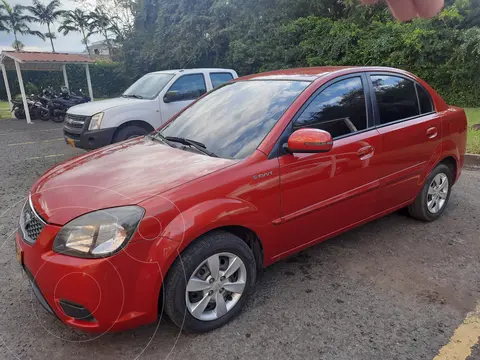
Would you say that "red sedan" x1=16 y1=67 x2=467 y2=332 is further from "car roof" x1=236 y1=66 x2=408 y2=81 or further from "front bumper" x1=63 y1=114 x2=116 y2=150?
"front bumper" x1=63 y1=114 x2=116 y2=150

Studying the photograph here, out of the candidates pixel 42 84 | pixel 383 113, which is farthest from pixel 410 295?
pixel 42 84

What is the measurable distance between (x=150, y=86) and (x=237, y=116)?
4802 millimetres

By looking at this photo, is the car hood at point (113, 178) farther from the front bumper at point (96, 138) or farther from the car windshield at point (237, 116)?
the front bumper at point (96, 138)

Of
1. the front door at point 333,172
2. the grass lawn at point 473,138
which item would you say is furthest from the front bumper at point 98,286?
the grass lawn at point 473,138

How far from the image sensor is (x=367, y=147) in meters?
3.17

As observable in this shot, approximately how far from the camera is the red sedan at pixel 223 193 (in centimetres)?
213

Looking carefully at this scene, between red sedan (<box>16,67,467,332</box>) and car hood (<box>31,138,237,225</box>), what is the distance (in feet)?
0.04

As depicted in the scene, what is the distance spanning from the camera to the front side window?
7109 mm

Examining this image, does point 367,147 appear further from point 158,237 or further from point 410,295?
point 158,237

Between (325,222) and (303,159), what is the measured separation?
22.5 inches

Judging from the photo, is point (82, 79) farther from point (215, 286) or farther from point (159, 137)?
point (215, 286)

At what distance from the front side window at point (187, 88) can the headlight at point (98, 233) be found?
517 cm

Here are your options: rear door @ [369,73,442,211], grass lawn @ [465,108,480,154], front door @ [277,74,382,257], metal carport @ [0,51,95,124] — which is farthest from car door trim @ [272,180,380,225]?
metal carport @ [0,51,95,124]

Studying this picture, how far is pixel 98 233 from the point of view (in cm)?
210
